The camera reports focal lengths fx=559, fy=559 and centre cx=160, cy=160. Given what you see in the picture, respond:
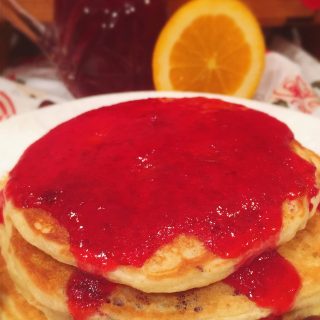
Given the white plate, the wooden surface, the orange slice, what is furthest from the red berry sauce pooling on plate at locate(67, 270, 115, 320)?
the wooden surface

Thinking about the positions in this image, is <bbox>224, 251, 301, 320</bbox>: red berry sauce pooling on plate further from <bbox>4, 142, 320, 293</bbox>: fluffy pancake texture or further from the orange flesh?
the orange flesh

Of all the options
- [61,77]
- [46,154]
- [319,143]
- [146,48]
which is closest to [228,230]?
[46,154]

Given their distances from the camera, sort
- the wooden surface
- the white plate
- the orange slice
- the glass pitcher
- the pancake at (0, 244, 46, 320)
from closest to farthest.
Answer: the pancake at (0, 244, 46, 320) → the white plate → the orange slice → the glass pitcher → the wooden surface

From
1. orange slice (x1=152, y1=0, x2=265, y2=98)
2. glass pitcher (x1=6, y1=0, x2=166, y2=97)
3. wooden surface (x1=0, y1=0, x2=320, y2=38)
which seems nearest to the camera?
orange slice (x1=152, y1=0, x2=265, y2=98)

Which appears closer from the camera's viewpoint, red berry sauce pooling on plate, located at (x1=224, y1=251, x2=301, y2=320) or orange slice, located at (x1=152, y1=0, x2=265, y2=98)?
Result: red berry sauce pooling on plate, located at (x1=224, y1=251, x2=301, y2=320)

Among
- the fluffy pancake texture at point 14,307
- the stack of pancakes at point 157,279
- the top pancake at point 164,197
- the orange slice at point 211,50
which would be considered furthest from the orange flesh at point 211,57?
the fluffy pancake texture at point 14,307

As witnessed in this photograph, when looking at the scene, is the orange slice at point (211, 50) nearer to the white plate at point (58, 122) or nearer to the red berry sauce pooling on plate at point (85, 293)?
the white plate at point (58, 122)
